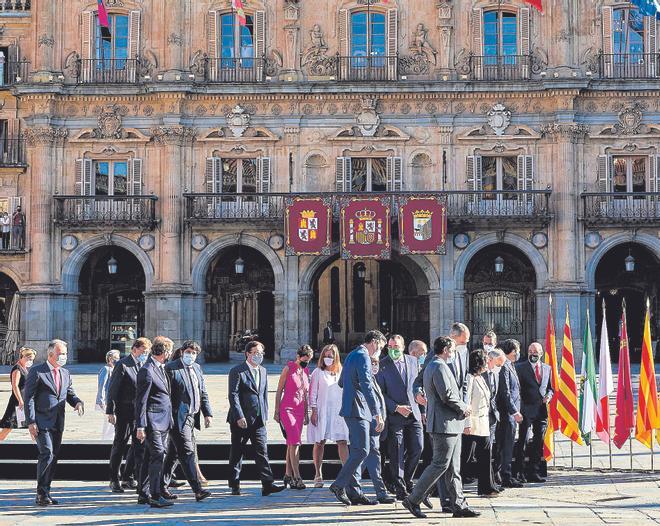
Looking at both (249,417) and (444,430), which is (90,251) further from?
(444,430)

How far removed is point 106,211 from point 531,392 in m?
27.0

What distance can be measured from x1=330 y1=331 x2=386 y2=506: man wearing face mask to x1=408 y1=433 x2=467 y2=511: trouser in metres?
1.05

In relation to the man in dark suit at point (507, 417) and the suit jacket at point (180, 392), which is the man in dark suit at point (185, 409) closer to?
the suit jacket at point (180, 392)

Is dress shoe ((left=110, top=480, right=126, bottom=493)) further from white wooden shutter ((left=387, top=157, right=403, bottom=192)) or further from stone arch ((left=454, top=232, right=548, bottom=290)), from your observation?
white wooden shutter ((left=387, top=157, right=403, bottom=192))

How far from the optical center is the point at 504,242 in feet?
129

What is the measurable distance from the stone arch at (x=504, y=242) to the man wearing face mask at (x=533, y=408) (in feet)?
78.2

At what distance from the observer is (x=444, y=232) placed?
38500mm

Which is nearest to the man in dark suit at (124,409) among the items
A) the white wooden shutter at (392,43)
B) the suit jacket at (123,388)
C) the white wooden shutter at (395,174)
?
the suit jacket at (123,388)

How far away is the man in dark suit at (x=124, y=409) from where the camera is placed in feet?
46.5

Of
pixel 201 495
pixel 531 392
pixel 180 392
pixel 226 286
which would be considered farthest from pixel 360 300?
pixel 201 495

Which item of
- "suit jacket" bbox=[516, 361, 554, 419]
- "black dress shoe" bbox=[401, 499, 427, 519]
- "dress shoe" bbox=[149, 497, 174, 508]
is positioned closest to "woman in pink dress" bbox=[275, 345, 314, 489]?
"dress shoe" bbox=[149, 497, 174, 508]

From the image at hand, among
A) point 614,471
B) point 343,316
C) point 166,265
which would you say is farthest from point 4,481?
point 343,316

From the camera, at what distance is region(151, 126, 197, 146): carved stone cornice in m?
39.9

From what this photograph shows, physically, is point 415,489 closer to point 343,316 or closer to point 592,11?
point 592,11
